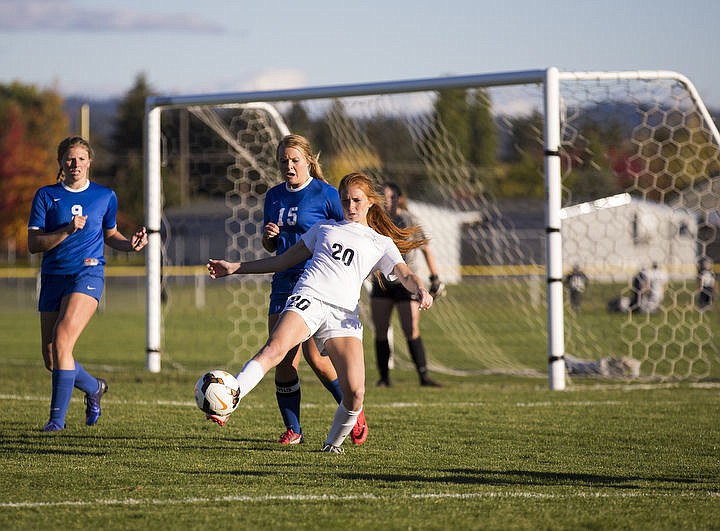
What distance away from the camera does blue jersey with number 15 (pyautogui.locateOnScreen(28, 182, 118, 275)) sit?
24.8ft

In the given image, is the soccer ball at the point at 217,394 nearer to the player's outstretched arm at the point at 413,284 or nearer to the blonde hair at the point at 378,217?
the player's outstretched arm at the point at 413,284

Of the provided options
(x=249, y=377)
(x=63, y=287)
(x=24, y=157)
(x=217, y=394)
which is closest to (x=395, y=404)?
(x=63, y=287)

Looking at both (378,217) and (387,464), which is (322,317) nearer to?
(378,217)

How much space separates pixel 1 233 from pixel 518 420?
41073mm

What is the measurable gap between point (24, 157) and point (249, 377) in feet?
149

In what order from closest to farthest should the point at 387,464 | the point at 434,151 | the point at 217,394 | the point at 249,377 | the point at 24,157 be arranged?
the point at 217,394 < the point at 249,377 < the point at 387,464 < the point at 434,151 < the point at 24,157

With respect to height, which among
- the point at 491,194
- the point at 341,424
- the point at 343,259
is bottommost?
the point at 341,424

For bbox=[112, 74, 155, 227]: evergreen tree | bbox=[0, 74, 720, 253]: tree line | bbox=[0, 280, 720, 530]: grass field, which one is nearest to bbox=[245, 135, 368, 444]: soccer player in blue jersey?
bbox=[0, 280, 720, 530]: grass field

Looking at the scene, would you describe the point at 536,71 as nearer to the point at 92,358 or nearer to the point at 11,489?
the point at 11,489

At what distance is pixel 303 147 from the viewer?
272 inches

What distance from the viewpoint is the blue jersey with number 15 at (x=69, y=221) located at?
7.55 meters

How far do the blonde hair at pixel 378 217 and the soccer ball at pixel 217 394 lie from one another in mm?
1539

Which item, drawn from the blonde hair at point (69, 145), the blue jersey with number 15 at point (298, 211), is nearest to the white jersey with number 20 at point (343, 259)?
the blue jersey with number 15 at point (298, 211)

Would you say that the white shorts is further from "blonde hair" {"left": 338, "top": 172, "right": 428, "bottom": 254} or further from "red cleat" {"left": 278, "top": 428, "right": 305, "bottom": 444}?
"red cleat" {"left": 278, "top": 428, "right": 305, "bottom": 444}
